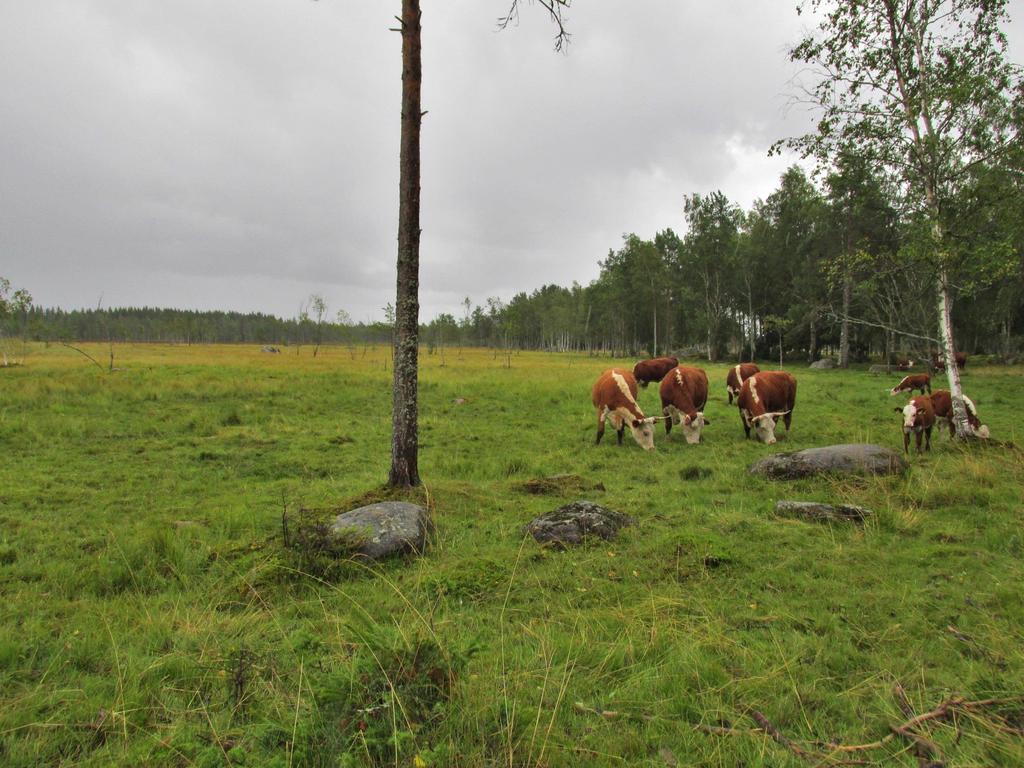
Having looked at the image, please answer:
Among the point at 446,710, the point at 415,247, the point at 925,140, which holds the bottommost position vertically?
the point at 446,710

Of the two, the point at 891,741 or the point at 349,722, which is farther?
the point at 891,741

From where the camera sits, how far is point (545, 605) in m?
4.17

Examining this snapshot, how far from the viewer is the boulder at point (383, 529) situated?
17.5 ft

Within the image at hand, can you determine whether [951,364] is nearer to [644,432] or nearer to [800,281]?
[644,432]

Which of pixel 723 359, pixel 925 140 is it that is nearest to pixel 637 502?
pixel 925 140

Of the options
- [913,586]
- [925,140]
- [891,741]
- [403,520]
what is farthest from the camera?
[925,140]

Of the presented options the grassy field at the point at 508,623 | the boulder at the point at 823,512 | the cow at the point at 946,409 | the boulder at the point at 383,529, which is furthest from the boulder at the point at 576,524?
the cow at the point at 946,409

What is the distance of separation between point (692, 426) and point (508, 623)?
10.2 m

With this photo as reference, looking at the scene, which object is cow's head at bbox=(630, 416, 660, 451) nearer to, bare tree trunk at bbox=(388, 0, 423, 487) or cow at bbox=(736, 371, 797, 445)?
cow at bbox=(736, 371, 797, 445)

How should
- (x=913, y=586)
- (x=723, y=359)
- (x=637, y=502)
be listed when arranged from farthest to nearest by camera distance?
(x=723, y=359) < (x=637, y=502) < (x=913, y=586)

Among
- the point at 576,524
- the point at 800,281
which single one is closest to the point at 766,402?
the point at 576,524

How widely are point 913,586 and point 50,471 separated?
13.5 metres

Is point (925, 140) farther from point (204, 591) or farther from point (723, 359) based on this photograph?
point (723, 359)

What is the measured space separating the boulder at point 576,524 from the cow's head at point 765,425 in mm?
8072
